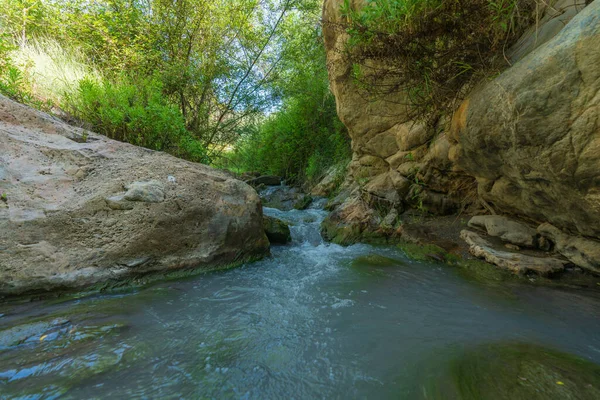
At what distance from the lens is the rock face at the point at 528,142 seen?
198 centimetres

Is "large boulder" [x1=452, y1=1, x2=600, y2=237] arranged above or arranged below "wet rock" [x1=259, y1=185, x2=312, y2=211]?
above

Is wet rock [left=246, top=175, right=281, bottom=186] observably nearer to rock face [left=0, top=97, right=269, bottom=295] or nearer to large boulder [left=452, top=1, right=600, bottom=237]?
rock face [left=0, top=97, right=269, bottom=295]

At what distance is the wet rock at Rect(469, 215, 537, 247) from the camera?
3090 mm

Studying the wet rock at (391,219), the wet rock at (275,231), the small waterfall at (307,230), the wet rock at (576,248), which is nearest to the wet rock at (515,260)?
the wet rock at (576,248)

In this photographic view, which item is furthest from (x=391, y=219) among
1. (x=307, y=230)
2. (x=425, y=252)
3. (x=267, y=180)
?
(x=267, y=180)

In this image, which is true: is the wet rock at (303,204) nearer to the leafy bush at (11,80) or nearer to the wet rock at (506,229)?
the wet rock at (506,229)

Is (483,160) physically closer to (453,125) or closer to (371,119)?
(453,125)

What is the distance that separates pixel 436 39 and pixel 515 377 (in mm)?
3413

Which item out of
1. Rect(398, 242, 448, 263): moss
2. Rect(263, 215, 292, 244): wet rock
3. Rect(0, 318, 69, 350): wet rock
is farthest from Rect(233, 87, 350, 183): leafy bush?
Rect(0, 318, 69, 350): wet rock

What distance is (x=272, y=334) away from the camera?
6.30 feet

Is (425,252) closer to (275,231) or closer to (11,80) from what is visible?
(275,231)

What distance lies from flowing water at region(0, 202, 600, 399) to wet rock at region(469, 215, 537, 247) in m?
0.73

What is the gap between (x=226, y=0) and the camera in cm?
653

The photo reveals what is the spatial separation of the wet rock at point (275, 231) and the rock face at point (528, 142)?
92 cm
